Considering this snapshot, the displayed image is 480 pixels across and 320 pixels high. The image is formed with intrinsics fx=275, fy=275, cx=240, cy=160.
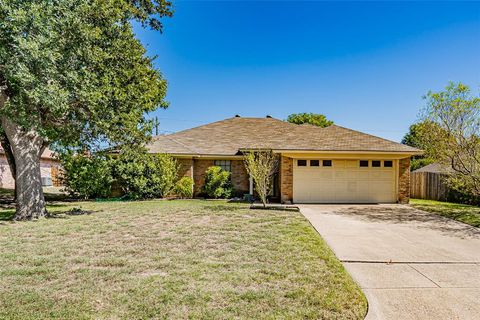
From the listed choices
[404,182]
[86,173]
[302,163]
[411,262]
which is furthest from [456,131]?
[86,173]

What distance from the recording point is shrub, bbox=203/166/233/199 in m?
16.0

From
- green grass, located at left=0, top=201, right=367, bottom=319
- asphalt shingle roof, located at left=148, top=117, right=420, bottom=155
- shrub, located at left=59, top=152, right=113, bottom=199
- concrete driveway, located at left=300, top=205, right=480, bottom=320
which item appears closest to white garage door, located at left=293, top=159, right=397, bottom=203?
asphalt shingle roof, located at left=148, top=117, right=420, bottom=155

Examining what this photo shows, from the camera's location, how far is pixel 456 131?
1062 cm

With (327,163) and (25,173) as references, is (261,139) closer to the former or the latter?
(327,163)

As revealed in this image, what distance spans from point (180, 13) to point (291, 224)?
12.1 meters

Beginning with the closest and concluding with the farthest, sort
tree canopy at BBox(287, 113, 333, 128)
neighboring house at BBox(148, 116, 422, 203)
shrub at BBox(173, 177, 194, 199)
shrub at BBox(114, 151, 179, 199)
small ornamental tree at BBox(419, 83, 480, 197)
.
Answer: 1. small ornamental tree at BBox(419, 83, 480, 197)
2. neighboring house at BBox(148, 116, 422, 203)
3. shrub at BBox(114, 151, 179, 199)
4. shrub at BBox(173, 177, 194, 199)
5. tree canopy at BBox(287, 113, 333, 128)

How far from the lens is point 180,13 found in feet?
46.8

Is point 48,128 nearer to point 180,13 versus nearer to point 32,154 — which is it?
point 32,154

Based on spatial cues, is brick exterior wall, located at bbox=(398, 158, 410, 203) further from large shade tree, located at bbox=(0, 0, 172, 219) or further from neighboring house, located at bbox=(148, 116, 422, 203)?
large shade tree, located at bbox=(0, 0, 172, 219)

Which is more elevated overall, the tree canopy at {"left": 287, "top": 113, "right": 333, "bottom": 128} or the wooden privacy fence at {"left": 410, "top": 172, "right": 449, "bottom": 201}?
the tree canopy at {"left": 287, "top": 113, "right": 333, "bottom": 128}

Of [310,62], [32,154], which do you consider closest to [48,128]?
[32,154]

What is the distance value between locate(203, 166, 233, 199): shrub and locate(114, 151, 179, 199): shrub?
198 cm

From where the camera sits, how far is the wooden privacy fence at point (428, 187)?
57.5 feet

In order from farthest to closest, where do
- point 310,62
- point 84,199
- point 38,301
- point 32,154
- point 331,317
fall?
point 310,62 → point 84,199 → point 32,154 → point 38,301 → point 331,317
